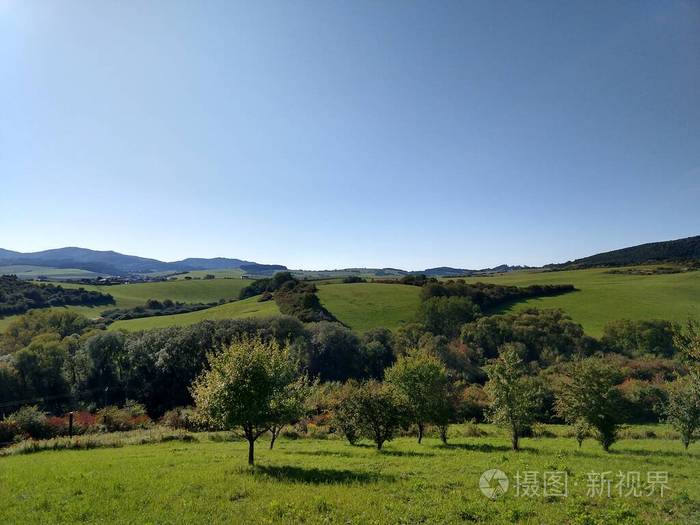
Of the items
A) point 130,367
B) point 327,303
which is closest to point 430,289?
point 327,303

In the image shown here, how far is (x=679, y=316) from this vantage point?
87.0 meters

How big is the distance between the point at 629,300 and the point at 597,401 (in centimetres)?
9157

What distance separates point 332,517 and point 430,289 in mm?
98547

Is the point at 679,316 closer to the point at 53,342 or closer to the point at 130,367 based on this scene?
the point at 130,367

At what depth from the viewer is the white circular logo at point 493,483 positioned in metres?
16.3

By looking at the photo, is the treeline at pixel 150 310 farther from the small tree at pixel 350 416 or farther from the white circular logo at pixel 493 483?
the white circular logo at pixel 493 483

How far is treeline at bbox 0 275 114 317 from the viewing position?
120 meters

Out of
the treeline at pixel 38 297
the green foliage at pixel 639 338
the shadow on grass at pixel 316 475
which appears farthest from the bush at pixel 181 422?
the treeline at pixel 38 297

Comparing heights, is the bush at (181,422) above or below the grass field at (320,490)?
below

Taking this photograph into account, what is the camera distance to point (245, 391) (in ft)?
68.3

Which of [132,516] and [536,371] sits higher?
[132,516]

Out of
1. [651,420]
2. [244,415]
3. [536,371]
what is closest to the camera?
[244,415]

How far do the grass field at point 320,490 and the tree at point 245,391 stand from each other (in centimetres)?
255

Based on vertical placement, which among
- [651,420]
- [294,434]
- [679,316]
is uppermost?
[679,316]
